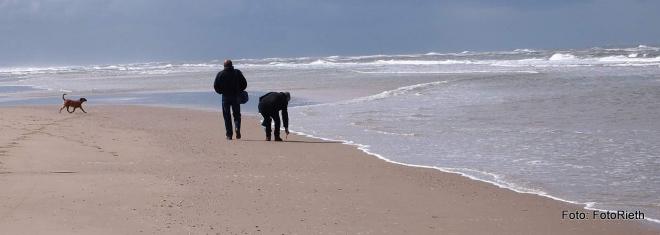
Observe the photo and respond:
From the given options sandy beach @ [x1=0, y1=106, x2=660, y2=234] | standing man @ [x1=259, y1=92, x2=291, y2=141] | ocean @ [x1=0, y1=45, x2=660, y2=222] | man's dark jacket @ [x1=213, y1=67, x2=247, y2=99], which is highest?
man's dark jacket @ [x1=213, y1=67, x2=247, y2=99]

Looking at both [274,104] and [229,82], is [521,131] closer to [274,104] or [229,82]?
[274,104]

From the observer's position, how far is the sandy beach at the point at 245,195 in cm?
580

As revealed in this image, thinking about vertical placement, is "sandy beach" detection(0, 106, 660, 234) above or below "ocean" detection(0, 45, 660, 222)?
above

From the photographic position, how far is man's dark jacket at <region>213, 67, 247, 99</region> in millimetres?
12796

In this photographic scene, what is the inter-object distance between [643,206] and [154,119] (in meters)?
11.4

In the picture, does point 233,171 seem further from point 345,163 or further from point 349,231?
point 349,231

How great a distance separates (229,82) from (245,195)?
599cm

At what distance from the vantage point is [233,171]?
338 inches

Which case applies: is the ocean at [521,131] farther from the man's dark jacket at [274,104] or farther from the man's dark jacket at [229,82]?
the man's dark jacket at [229,82]

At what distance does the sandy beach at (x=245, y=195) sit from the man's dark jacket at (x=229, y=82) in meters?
1.82

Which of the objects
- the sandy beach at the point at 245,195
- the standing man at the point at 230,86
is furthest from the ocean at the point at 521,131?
the standing man at the point at 230,86

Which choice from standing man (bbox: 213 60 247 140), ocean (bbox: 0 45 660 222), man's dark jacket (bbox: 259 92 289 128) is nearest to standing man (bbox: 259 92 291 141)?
man's dark jacket (bbox: 259 92 289 128)

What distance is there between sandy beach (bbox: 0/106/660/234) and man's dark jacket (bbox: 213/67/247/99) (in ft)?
5.98

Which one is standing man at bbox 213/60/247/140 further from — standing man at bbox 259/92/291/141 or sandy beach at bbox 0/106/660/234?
sandy beach at bbox 0/106/660/234
